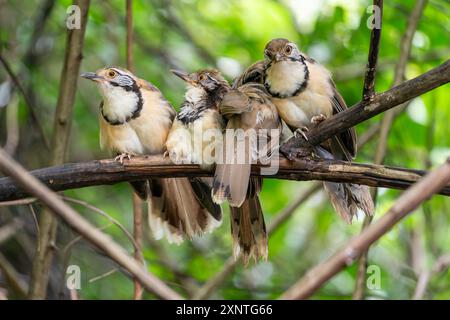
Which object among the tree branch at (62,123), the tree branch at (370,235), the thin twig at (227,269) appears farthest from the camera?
the thin twig at (227,269)

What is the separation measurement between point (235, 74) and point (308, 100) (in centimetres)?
239

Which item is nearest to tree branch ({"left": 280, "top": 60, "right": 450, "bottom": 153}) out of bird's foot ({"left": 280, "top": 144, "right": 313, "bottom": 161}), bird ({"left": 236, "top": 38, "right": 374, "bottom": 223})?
bird's foot ({"left": 280, "top": 144, "right": 313, "bottom": 161})

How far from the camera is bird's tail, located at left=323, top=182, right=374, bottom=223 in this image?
4.04 m

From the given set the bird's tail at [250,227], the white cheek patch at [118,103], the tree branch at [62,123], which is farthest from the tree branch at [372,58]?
the tree branch at [62,123]

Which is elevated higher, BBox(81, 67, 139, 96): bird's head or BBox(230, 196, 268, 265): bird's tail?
BBox(81, 67, 139, 96): bird's head

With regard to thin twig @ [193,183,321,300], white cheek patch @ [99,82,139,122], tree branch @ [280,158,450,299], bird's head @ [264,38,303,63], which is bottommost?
tree branch @ [280,158,450,299]

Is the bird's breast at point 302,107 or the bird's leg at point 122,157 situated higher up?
the bird's breast at point 302,107

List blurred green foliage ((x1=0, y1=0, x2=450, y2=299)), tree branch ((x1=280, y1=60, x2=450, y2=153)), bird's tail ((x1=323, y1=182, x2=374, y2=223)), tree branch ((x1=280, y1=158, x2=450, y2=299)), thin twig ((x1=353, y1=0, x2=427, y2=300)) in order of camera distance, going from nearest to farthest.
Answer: tree branch ((x1=280, y1=158, x2=450, y2=299)) < tree branch ((x1=280, y1=60, x2=450, y2=153)) < bird's tail ((x1=323, y1=182, x2=374, y2=223)) < thin twig ((x1=353, y1=0, x2=427, y2=300)) < blurred green foliage ((x1=0, y1=0, x2=450, y2=299))

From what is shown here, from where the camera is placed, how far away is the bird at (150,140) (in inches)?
161

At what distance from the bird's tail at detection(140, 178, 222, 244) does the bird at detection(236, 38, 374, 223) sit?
0.72 meters

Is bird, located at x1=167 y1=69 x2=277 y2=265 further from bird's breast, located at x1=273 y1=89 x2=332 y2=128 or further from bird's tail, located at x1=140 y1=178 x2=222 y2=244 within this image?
bird's tail, located at x1=140 y1=178 x2=222 y2=244

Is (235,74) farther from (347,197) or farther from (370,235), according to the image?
(370,235)

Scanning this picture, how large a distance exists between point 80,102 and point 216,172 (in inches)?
133

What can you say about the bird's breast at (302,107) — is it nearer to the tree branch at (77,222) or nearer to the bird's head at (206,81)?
the bird's head at (206,81)
